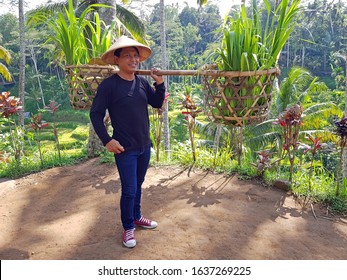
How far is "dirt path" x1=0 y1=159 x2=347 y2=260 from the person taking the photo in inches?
95.0

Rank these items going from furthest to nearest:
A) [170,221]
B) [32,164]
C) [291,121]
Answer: [32,164], [291,121], [170,221]

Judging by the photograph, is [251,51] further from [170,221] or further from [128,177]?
[170,221]

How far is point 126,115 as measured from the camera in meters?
2.34

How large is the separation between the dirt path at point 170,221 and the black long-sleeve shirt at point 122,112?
0.77m

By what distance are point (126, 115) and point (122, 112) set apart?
0.11 ft

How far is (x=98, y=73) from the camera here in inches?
121

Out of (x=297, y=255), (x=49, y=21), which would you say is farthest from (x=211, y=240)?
(x=49, y=21)

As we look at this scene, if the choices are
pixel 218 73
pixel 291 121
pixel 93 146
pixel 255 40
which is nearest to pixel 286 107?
pixel 93 146

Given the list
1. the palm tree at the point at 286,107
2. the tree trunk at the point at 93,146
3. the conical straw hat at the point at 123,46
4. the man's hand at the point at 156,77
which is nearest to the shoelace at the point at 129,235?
the man's hand at the point at 156,77

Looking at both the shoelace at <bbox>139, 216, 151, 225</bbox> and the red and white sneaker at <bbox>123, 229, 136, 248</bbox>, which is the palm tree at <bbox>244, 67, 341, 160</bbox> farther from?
the red and white sneaker at <bbox>123, 229, 136, 248</bbox>

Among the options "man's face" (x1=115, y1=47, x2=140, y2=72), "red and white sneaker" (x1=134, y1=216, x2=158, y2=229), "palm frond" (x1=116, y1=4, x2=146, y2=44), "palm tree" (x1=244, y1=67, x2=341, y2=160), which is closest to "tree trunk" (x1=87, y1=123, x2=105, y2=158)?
"red and white sneaker" (x1=134, y1=216, x2=158, y2=229)

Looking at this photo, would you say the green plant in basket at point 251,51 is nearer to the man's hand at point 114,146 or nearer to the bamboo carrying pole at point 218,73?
the bamboo carrying pole at point 218,73

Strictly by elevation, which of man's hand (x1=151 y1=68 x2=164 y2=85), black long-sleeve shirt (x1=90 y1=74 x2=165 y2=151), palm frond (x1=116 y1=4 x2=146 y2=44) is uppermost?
palm frond (x1=116 y1=4 x2=146 y2=44)

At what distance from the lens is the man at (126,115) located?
2.28 metres
